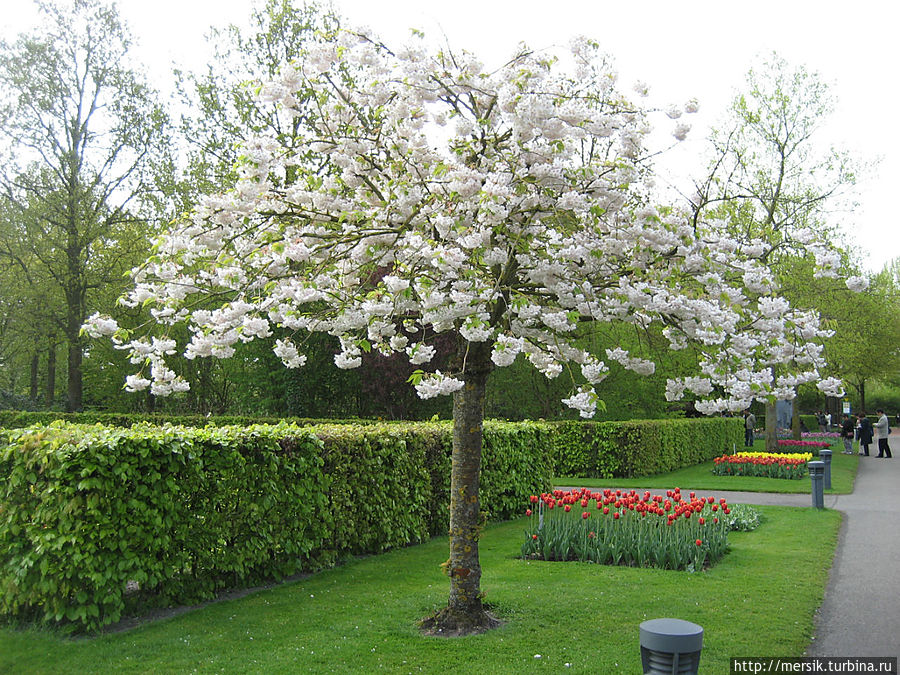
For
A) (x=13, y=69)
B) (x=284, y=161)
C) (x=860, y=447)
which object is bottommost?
(x=860, y=447)

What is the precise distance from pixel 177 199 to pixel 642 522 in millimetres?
17594

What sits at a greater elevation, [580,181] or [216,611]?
[580,181]

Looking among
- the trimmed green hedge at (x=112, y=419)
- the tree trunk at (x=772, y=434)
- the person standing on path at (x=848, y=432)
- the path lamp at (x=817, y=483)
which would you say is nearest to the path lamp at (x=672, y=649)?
the path lamp at (x=817, y=483)

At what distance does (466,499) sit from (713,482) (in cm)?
1205

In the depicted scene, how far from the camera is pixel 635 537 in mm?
7855

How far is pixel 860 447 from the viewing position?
1113 inches

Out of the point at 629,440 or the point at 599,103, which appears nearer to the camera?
the point at 599,103

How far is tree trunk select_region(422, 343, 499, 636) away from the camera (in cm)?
542

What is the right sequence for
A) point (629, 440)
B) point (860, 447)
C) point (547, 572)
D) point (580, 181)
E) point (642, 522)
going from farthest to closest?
point (860, 447) < point (629, 440) < point (642, 522) < point (547, 572) < point (580, 181)

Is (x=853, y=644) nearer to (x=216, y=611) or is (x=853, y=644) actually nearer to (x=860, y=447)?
(x=216, y=611)

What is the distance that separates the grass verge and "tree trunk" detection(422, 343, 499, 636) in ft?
33.5

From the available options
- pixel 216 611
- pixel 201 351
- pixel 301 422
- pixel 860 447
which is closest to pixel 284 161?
pixel 201 351

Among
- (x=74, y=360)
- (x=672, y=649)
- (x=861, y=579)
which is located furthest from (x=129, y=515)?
(x=74, y=360)

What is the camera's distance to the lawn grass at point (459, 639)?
4805mm
